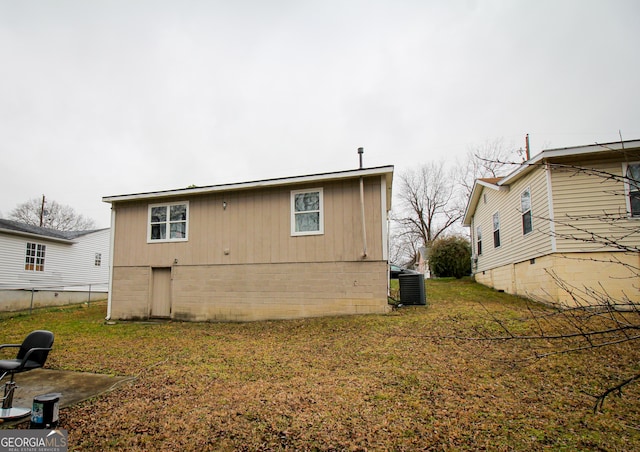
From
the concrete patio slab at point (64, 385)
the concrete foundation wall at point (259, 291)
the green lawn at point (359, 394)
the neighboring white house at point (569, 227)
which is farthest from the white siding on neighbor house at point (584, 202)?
the concrete patio slab at point (64, 385)

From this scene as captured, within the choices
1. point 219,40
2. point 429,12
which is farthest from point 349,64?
point 219,40

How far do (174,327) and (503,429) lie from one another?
8.60m

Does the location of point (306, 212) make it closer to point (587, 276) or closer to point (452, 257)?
point (587, 276)

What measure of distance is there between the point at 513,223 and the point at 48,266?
2239cm

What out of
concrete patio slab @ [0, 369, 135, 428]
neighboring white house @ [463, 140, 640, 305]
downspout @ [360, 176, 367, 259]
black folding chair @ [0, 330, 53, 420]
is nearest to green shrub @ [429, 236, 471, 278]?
neighboring white house @ [463, 140, 640, 305]

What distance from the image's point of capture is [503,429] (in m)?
3.24

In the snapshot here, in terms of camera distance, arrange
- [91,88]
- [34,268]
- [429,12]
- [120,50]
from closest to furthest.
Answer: [429,12] → [120,50] → [91,88] → [34,268]

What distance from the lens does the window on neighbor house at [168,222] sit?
10.9m

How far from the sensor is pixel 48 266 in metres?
17.9

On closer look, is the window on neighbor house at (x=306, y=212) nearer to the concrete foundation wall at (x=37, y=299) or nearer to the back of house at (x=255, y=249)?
the back of house at (x=255, y=249)

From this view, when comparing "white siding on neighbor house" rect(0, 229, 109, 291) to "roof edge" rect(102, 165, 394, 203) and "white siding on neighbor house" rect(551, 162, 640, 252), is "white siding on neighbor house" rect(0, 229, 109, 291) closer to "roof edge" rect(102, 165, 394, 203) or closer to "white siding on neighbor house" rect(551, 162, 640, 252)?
"roof edge" rect(102, 165, 394, 203)

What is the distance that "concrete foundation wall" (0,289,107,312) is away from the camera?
1533 cm

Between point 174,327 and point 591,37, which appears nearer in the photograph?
point 591,37

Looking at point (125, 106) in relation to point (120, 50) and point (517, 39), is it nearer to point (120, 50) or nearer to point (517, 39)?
point (120, 50)
